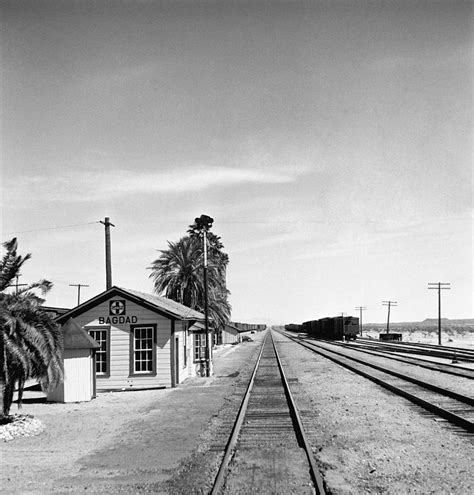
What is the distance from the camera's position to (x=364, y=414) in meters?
14.5

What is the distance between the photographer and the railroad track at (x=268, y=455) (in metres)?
8.13

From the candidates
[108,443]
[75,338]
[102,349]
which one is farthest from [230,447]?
[102,349]

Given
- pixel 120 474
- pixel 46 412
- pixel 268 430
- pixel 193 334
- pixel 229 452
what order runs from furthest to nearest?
1. pixel 193 334
2. pixel 46 412
3. pixel 268 430
4. pixel 229 452
5. pixel 120 474

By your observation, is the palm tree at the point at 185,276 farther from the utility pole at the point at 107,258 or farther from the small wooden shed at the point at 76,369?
the small wooden shed at the point at 76,369

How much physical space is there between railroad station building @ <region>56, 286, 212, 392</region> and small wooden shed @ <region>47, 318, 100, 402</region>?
216 cm

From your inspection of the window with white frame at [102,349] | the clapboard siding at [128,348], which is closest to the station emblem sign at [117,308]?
the clapboard siding at [128,348]

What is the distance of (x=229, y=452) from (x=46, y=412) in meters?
8.42

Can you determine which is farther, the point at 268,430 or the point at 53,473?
the point at 268,430

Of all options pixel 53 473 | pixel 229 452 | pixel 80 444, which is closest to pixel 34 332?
pixel 80 444

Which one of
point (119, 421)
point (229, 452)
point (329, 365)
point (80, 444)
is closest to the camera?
point (229, 452)

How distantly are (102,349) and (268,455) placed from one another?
42.1ft

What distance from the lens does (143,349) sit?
21375mm

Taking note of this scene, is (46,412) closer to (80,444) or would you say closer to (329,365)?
(80,444)

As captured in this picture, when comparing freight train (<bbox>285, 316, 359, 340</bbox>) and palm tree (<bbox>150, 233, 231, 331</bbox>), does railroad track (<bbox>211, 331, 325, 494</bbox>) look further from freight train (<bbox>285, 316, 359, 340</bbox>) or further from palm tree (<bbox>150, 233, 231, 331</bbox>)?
freight train (<bbox>285, 316, 359, 340</bbox>)
